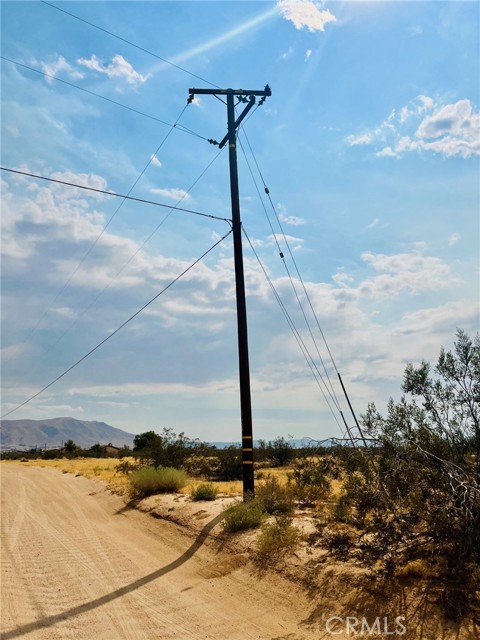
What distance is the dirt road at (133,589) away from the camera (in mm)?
6637

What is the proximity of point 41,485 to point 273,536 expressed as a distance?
19012mm

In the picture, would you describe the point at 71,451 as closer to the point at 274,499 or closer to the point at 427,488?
the point at 274,499

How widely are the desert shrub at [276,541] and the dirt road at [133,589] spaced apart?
0.54 meters

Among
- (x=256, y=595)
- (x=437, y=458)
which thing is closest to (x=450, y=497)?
(x=437, y=458)

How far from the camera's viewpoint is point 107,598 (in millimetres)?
7816

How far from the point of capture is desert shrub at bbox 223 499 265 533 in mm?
10906

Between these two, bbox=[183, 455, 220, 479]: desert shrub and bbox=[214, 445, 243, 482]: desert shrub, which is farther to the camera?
bbox=[183, 455, 220, 479]: desert shrub

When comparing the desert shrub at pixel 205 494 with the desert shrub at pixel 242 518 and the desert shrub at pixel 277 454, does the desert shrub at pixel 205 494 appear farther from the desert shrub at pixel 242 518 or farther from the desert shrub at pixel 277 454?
the desert shrub at pixel 277 454

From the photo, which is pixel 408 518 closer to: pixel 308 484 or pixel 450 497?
pixel 450 497

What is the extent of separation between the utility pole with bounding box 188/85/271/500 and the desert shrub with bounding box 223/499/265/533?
1.17 m

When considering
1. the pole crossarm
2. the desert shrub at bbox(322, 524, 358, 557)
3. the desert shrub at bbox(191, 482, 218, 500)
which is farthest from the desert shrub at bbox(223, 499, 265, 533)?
the pole crossarm

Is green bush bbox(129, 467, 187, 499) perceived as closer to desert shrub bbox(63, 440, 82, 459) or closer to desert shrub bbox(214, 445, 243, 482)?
desert shrub bbox(214, 445, 243, 482)

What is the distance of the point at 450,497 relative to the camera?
22.2ft

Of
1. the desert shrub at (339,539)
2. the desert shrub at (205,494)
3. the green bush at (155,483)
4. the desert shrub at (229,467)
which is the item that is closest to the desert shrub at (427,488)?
the desert shrub at (339,539)
